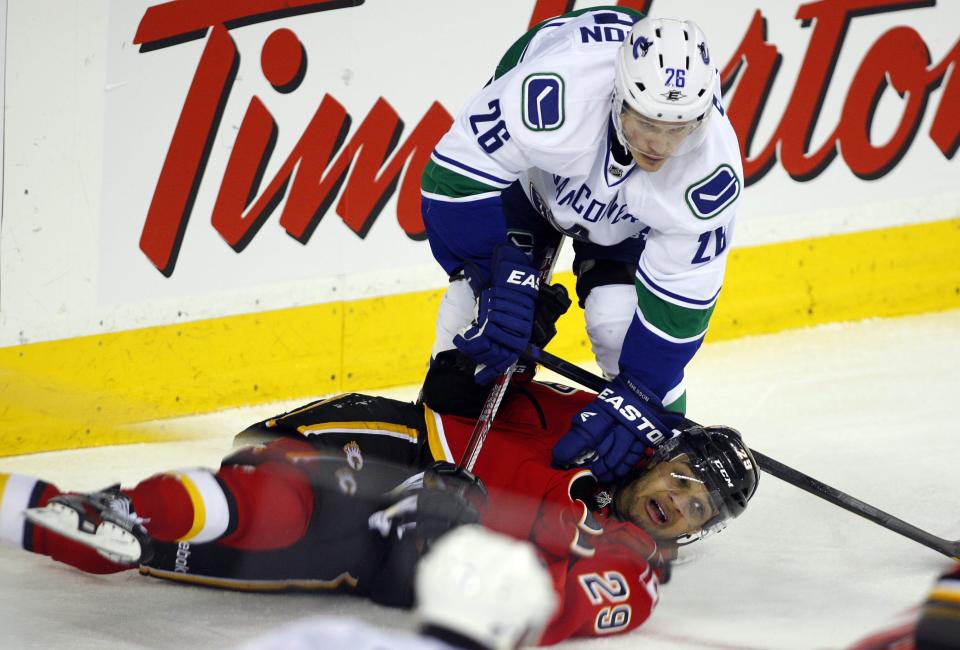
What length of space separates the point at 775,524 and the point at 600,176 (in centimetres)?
109

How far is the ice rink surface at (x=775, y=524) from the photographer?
254 centimetres

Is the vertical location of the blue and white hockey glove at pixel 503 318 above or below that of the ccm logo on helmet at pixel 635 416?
above

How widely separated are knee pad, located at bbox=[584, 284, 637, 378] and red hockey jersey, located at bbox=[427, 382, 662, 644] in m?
0.24

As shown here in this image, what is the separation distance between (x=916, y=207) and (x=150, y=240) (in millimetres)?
2758

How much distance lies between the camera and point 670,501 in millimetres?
2760

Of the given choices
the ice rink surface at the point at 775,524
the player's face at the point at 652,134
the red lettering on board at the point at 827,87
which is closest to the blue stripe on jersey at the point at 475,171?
the player's face at the point at 652,134

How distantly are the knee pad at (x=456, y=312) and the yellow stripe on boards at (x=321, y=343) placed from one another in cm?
90

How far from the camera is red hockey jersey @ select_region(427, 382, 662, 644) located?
2541 mm

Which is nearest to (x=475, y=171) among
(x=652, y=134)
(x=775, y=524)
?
(x=652, y=134)

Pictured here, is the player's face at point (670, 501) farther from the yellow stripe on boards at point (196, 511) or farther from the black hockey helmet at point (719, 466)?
the yellow stripe on boards at point (196, 511)

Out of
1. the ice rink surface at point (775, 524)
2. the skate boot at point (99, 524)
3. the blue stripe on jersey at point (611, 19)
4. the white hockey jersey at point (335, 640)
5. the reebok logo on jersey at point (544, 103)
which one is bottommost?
the ice rink surface at point (775, 524)

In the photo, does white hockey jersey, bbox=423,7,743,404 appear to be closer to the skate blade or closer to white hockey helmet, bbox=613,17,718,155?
white hockey helmet, bbox=613,17,718,155

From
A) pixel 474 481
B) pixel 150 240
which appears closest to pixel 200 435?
pixel 150 240

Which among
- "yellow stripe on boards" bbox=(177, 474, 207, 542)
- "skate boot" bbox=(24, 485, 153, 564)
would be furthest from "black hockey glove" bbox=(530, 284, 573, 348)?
"skate boot" bbox=(24, 485, 153, 564)
